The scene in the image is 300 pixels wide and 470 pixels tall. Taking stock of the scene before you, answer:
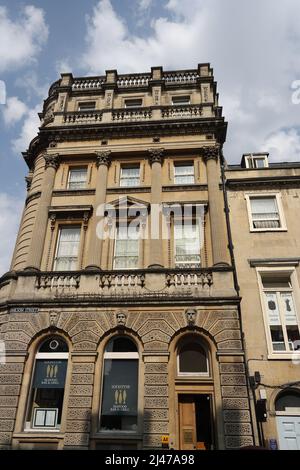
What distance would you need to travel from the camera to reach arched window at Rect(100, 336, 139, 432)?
13172mm

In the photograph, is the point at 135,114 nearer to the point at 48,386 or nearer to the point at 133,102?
the point at 133,102

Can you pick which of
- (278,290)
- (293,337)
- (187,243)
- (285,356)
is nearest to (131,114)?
(187,243)

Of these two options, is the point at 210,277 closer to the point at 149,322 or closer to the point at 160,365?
the point at 149,322

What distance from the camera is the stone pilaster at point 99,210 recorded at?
52.4ft

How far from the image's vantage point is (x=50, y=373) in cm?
1407

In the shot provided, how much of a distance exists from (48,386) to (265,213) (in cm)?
1208

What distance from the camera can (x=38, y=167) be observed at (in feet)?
65.5

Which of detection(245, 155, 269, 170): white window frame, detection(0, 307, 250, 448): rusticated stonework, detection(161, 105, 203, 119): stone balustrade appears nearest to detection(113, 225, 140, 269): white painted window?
detection(0, 307, 250, 448): rusticated stonework

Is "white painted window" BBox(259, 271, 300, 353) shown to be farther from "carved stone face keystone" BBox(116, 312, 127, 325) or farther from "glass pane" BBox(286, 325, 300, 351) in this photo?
"carved stone face keystone" BBox(116, 312, 127, 325)

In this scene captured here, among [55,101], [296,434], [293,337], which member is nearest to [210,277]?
[293,337]

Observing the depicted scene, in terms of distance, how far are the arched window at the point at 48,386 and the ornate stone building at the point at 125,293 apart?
1.6 inches

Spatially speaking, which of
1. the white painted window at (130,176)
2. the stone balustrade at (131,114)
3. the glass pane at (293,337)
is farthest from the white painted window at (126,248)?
the glass pane at (293,337)

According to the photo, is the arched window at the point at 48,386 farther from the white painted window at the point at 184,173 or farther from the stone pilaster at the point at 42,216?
the white painted window at the point at 184,173

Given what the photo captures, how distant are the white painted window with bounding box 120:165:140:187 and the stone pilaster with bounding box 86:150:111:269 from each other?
934 millimetres
